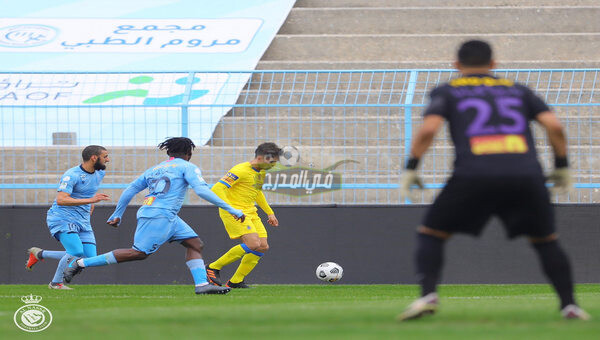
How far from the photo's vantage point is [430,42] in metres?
20.3

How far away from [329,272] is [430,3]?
Answer: 9675 millimetres

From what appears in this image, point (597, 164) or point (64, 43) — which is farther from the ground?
point (64, 43)

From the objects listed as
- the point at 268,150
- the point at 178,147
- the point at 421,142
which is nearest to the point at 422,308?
the point at 421,142

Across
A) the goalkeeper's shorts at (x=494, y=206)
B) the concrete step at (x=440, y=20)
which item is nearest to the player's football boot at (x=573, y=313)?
the goalkeeper's shorts at (x=494, y=206)

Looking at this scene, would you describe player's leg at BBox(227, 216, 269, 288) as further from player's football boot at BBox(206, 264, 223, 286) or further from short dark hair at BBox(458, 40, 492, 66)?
short dark hair at BBox(458, 40, 492, 66)

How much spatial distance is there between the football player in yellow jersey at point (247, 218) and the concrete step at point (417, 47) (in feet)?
24.1

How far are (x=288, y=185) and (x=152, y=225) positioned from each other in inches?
154

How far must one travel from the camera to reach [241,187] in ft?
42.5

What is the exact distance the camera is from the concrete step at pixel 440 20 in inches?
825

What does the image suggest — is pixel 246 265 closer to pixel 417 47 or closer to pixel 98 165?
pixel 98 165

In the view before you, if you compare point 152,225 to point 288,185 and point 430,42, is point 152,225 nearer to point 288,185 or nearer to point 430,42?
point 288,185

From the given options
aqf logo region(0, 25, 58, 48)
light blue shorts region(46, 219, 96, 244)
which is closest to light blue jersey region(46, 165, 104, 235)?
light blue shorts region(46, 219, 96, 244)

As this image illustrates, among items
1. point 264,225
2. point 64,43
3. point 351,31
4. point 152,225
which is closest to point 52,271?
point 264,225

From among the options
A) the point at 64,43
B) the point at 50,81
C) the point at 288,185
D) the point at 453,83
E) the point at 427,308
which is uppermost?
the point at 64,43
